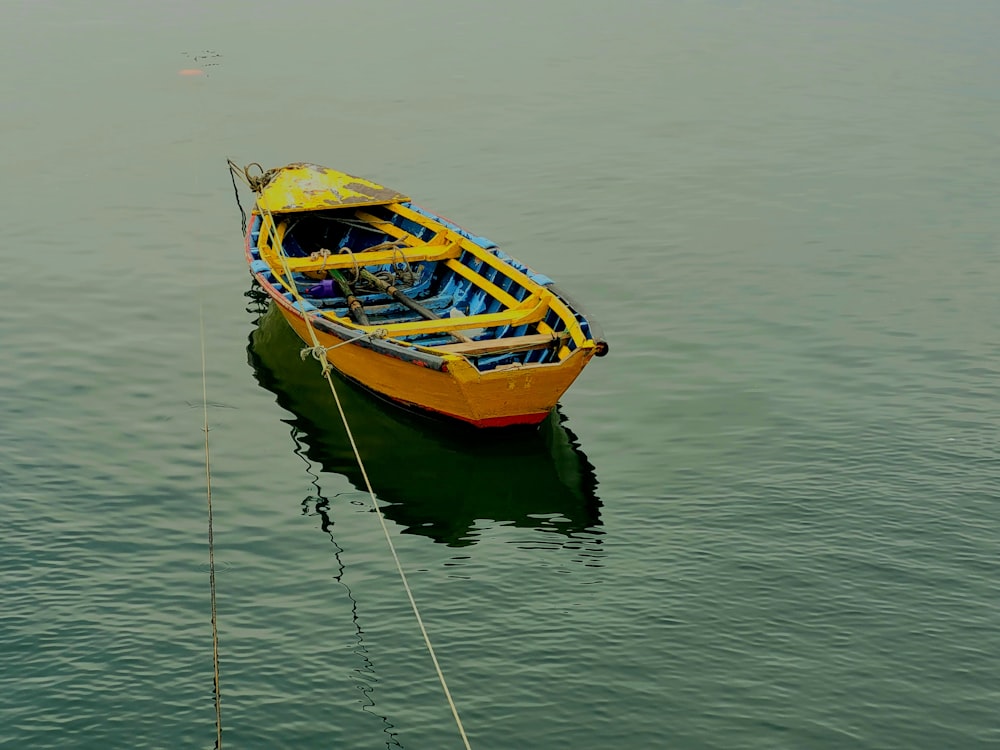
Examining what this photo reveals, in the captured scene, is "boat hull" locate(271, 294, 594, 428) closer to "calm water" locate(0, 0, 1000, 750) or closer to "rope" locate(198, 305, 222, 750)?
"calm water" locate(0, 0, 1000, 750)

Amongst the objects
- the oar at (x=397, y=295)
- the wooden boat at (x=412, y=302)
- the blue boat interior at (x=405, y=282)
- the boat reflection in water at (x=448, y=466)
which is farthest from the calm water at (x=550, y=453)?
the oar at (x=397, y=295)

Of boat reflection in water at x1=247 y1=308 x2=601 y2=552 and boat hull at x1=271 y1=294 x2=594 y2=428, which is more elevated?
boat hull at x1=271 y1=294 x2=594 y2=428

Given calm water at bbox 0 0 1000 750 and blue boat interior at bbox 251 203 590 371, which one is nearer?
calm water at bbox 0 0 1000 750

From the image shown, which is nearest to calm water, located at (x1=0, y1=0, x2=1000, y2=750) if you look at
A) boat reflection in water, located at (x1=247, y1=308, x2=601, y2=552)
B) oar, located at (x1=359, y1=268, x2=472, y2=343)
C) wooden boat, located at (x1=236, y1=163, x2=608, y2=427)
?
boat reflection in water, located at (x1=247, y1=308, x2=601, y2=552)

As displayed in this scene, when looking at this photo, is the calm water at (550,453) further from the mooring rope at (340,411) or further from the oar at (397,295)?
the oar at (397,295)

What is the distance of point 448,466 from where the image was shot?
1544 cm

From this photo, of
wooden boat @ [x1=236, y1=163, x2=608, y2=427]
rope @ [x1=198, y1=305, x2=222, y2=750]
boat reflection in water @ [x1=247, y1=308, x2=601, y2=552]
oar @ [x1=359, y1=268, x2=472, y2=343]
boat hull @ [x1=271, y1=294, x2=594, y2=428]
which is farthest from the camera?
oar @ [x1=359, y1=268, x2=472, y2=343]

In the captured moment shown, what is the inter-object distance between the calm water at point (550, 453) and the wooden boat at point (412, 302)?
2.69ft

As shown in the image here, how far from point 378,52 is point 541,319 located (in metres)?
22.1

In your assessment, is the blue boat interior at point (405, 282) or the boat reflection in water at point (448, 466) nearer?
the boat reflection in water at point (448, 466)

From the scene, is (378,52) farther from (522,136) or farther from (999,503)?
(999,503)

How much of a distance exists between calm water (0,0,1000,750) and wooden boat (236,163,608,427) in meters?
0.82

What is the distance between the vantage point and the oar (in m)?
17.5

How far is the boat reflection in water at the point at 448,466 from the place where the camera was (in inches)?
560
